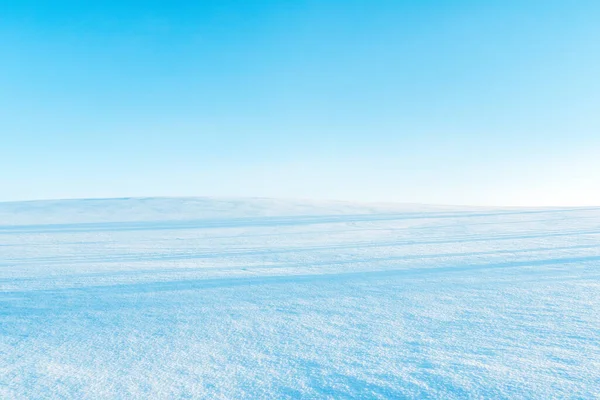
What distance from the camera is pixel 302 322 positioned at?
206cm

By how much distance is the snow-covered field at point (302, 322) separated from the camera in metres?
1.41

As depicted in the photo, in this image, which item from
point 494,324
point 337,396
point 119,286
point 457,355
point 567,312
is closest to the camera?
point 337,396

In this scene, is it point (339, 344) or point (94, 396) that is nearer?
point (94, 396)

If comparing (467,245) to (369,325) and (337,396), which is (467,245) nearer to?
(369,325)

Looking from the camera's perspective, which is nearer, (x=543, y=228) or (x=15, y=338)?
(x=15, y=338)

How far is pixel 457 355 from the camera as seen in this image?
63.8 inches

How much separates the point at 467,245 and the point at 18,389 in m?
4.54

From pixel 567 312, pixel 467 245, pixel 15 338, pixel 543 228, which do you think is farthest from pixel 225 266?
pixel 543 228

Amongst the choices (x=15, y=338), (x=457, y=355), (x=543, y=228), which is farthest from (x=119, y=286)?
(x=543, y=228)

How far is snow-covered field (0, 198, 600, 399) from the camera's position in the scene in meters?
1.41

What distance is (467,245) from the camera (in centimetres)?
478

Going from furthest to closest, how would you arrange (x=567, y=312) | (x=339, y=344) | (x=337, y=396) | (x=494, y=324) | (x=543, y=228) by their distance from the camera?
(x=543, y=228)
(x=567, y=312)
(x=494, y=324)
(x=339, y=344)
(x=337, y=396)

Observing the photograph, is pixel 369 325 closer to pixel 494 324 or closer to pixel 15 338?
pixel 494 324

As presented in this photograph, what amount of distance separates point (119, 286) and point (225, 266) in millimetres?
1032
